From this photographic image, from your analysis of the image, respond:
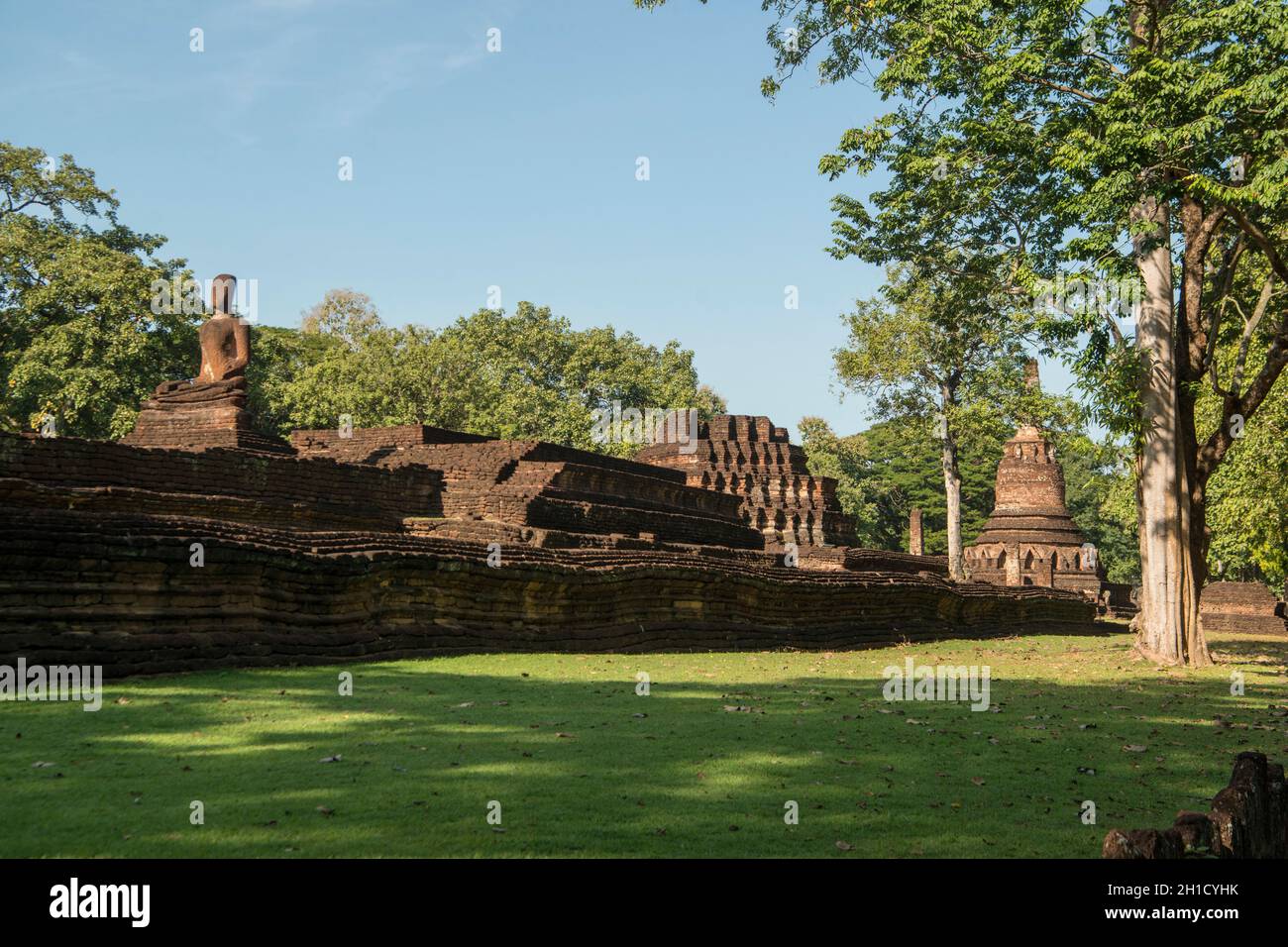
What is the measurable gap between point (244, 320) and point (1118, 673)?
17.5m

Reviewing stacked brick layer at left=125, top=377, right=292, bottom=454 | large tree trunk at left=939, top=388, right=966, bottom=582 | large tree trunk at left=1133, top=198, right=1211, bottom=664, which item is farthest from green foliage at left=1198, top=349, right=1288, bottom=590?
stacked brick layer at left=125, top=377, right=292, bottom=454

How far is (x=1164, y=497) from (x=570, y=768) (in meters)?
12.3

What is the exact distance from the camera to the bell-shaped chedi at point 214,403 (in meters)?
21.2

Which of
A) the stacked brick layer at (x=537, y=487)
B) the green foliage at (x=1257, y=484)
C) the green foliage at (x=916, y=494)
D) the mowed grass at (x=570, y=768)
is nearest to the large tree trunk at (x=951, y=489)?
the green foliage at (x=1257, y=484)

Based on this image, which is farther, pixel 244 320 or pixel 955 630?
pixel 244 320

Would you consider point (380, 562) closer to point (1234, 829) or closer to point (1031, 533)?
point (1234, 829)

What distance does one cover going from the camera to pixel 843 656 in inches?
591

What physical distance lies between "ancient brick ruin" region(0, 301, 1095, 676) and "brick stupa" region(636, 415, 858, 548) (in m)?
4.43

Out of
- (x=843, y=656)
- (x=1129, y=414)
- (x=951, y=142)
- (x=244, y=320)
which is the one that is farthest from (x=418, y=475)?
(x=1129, y=414)

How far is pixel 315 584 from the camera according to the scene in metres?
9.62

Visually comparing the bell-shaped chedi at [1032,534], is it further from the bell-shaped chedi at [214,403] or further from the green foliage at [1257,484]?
the bell-shaped chedi at [214,403]

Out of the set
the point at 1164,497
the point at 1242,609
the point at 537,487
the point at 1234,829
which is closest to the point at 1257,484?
the point at 1242,609

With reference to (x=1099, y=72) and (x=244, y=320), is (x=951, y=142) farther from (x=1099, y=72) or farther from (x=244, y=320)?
(x=244, y=320)
